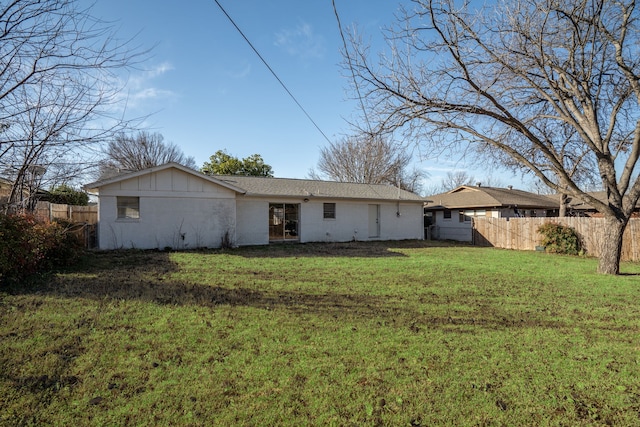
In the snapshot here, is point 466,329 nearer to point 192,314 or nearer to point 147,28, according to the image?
point 192,314

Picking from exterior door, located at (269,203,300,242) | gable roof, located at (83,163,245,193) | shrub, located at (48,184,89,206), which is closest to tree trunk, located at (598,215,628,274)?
exterior door, located at (269,203,300,242)

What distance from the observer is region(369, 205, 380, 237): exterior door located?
1947 centimetres

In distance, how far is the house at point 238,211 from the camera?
13.1 m

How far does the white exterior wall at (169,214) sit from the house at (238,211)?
0.10 feet

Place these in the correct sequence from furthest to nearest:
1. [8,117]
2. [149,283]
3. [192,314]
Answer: [149,283] → [192,314] → [8,117]

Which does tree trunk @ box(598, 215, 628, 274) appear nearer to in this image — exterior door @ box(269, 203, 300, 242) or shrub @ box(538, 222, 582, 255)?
shrub @ box(538, 222, 582, 255)

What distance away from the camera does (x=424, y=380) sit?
3186 millimetres

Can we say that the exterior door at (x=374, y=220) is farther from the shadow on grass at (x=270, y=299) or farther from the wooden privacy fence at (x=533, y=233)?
the shadow on grass at (x=270, y=299)

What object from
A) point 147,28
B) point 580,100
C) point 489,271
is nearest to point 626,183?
point 580,100

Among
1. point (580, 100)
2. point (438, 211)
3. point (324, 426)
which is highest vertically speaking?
point (580, 100)

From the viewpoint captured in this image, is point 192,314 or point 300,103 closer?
point 192,314

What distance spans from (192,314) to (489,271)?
8008 mm

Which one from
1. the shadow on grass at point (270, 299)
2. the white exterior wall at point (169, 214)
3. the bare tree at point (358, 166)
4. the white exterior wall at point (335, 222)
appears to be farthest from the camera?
the bare tree at point (358, 166)

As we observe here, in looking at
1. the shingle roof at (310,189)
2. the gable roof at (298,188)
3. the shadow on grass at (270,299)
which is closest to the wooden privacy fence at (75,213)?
the gable roof at (298,188)
